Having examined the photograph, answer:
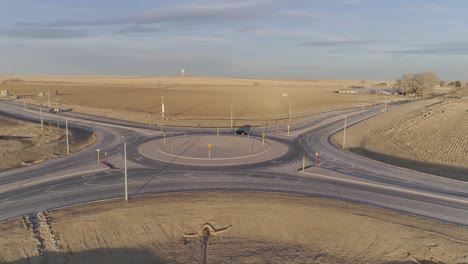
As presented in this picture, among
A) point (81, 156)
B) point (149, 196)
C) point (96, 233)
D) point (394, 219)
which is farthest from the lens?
point (81, 156)

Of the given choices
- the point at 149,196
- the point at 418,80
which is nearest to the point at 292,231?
the point at 149,196

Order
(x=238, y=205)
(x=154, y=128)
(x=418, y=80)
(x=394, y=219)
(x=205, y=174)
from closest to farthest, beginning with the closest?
(x=394, y=219) < (x=238, y=205) < (x=205, y=174) < (x=154, y=128) < (x=418, y=80)

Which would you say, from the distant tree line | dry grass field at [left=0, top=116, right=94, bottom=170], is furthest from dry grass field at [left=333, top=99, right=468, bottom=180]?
the distant tree line

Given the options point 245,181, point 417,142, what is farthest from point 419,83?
point 245,181

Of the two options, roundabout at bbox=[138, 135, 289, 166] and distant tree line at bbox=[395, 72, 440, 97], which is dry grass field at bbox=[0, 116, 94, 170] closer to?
roundabout at bbox=[138, 135, 289, 166]

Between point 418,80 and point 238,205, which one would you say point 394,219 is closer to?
point 238,205

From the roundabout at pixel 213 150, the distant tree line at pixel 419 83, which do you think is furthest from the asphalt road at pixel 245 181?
the distant tree line at pixel 419 83

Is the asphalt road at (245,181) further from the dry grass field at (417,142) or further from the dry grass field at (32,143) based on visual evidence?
the dry grass field at (417,142)
